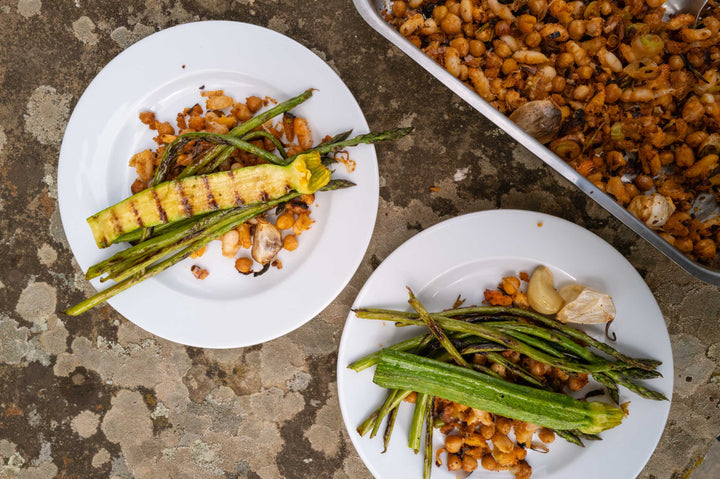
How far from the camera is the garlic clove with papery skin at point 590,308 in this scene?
1710 mm

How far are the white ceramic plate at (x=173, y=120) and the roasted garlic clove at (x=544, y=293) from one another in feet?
2.40

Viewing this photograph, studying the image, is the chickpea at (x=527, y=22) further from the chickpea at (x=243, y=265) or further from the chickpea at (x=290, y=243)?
the chickpea at (x=243, y=265)

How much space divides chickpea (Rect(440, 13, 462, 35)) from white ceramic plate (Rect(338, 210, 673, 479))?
814 mm

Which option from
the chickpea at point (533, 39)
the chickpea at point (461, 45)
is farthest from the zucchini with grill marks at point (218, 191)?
the chickpea at point (533, 39)

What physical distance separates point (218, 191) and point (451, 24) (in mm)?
1218

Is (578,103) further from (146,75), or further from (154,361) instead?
(154,361)

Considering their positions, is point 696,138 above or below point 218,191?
below

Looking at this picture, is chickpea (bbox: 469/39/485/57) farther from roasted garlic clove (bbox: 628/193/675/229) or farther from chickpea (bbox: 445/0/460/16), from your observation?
roasted garlic clove (bbox: 628/193/675/229)

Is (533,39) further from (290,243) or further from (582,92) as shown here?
(290,243)

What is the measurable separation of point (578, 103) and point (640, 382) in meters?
1.21

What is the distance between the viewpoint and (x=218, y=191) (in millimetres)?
1729

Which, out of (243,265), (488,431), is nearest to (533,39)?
(243,265)

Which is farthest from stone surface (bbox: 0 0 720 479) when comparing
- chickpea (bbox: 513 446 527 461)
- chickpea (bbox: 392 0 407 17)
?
chickpea (bbox: 513 446 527 461)

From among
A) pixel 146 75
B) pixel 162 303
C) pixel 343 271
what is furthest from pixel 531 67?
pixel 162 303
